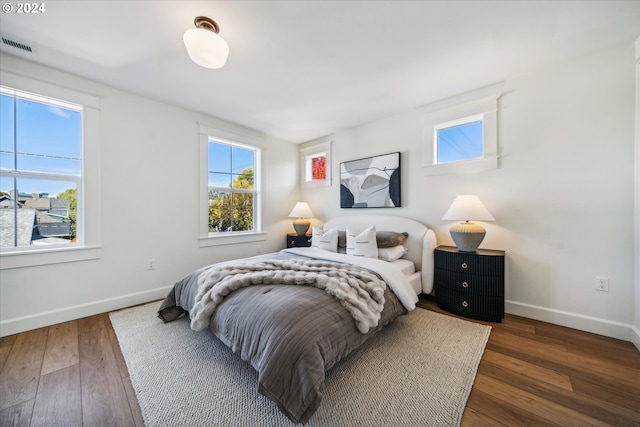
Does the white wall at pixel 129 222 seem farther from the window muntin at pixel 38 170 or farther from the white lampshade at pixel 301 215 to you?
the white lampshade at pixel 301 215

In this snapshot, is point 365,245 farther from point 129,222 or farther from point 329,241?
point 129,222

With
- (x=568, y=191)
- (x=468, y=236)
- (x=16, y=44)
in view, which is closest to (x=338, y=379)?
(x=468, y=236)

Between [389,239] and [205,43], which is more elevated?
[205,43]

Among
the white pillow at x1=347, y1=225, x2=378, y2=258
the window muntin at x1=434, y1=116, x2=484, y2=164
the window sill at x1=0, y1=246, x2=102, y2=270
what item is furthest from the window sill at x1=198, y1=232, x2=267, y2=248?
the window muntin at x1=434, y1=116, x2=484, y2=164

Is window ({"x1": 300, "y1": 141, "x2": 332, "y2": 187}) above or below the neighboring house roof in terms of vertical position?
above

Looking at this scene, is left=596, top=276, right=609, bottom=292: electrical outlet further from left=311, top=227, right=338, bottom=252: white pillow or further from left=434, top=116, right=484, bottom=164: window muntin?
left=311, top=227, right=338, bottom=252: white pillow

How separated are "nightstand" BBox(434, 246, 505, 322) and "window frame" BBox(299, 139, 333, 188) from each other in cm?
233

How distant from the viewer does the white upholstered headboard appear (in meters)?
2.73

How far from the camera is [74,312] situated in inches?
92.7

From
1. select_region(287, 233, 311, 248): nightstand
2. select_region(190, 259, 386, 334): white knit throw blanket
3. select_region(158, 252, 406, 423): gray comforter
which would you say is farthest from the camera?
select_region(287, 233, 311, 248): nightstand

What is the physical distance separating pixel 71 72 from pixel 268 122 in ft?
7.03

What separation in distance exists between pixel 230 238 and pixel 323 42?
2890mm

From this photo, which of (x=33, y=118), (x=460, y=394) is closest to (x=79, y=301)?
(x=33, y=118)

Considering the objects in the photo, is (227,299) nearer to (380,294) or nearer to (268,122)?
(380,294)
